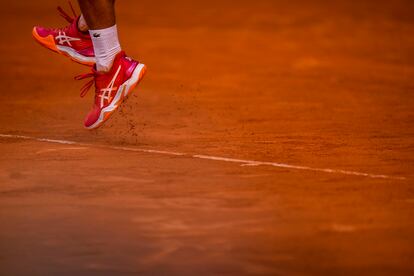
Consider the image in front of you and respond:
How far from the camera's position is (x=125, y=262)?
14.5 feet

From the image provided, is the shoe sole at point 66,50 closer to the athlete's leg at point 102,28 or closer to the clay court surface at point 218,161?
the athlete's leg at point 102,28

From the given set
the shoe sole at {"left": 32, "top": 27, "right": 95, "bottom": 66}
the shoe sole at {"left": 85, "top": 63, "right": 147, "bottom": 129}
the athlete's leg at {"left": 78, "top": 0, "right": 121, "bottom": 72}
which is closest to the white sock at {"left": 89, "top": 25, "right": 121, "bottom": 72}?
the athlete's leg at {"left": 78, "top": 0, "right": 121, "bottom": 72}

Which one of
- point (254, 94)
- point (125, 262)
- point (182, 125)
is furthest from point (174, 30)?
point (125, 262)

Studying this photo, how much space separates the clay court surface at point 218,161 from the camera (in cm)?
459

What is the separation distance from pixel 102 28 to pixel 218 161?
999 millimetres

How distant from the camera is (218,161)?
6219mm

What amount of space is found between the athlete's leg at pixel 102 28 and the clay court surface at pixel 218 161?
479 millimetres

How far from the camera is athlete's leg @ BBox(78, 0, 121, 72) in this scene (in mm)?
6473

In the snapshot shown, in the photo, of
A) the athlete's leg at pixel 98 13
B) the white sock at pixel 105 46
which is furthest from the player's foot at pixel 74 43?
the athlete's leg at pixel 98 13

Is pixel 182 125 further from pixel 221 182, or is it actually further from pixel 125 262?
pixel 125 262

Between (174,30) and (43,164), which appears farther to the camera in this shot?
(174,30)

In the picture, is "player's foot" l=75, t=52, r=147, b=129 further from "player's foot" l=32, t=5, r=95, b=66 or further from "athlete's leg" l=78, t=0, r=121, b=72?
"player's foot" l=32, t=5, r=95, b=66

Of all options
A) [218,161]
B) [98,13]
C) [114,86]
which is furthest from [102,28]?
[218,161]

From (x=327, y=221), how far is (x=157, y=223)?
2.32 feet
